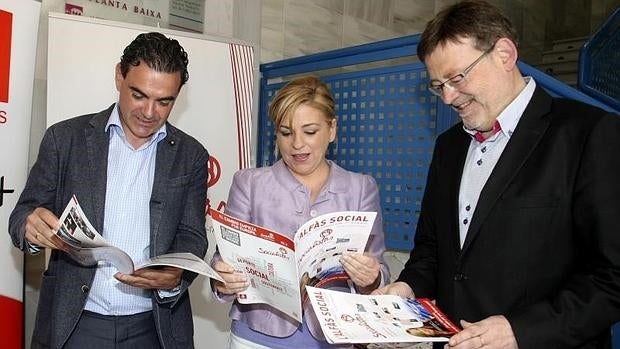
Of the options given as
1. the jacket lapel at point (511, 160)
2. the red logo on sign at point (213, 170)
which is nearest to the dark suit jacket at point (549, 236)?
the jacket lapel at point (511, 160)

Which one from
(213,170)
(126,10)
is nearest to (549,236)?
(213,170)

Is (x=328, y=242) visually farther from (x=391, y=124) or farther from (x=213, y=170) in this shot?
(x=213, y=170)

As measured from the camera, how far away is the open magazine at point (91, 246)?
1.29 meters

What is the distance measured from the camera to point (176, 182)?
5.37 feet

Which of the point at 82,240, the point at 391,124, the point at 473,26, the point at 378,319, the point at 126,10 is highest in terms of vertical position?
the point at 126,10

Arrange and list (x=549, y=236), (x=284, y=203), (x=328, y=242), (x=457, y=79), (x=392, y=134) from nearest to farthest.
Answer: (x=549, y=236) → (x=457, y=79) → (x=328, y=242) → (x=284, y=203) → (x=392, y=134)

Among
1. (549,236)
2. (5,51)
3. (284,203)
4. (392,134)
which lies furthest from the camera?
(392,134)

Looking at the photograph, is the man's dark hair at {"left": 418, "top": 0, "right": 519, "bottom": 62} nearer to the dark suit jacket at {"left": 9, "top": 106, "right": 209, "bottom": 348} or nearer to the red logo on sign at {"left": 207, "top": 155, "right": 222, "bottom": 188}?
the dark suit jacket at {"left": 9, "top": 106, "right": 209, "bottom": 348}

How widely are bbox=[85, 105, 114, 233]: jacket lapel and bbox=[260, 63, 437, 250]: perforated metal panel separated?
4.26ft

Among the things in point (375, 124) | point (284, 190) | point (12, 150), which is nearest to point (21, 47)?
point (12, 150)

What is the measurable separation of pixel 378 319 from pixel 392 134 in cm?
145

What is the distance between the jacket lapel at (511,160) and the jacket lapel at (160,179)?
823 mm

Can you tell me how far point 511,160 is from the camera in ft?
4.07

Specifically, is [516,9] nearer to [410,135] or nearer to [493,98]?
[410,135]
